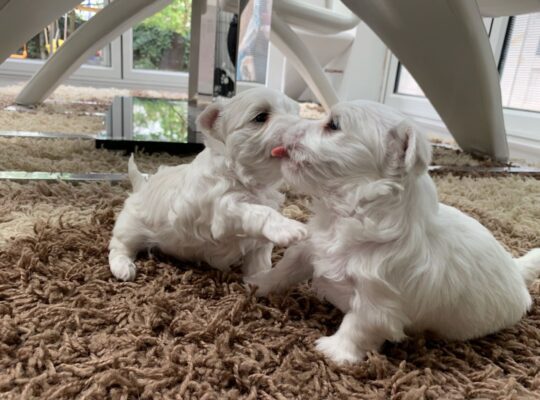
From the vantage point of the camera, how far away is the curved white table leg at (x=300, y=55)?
2.58 meters

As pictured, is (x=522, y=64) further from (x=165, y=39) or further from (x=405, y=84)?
(x=165, y=39)

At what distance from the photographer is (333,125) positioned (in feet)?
2.40

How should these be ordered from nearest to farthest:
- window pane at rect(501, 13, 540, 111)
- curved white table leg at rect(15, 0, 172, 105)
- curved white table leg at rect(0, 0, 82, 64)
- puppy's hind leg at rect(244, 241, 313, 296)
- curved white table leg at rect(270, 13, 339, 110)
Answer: puppy's hind leg at rect(244, 241, 313, 296)
curved white table leg at rect(0, 0, 82, 64)
curved white table leg at rect(15, 0, 172, 105)
curved white table leg at rect(270, 13, 339, 110)
window pane at rect(501, 13, 540, 111)

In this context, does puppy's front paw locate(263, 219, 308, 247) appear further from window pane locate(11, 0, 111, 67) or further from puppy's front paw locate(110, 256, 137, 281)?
window pane locate(11, 0, 111, 67)

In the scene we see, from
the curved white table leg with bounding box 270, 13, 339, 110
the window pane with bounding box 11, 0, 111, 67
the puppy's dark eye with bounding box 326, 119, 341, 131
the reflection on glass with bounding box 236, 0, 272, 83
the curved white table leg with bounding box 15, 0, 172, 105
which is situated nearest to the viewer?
the puppy's dark eye with bounding box 326, 119, 341, 131

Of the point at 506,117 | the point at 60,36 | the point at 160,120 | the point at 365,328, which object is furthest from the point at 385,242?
the point at 60,36

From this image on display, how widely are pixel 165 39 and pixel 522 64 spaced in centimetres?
310

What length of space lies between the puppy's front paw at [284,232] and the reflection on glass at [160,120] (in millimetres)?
1104

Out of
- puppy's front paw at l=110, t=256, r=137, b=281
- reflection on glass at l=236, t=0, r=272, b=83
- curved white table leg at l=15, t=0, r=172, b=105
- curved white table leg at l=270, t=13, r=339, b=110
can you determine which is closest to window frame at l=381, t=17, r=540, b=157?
curved white table leg at l=270, t=13, r=339, b=110

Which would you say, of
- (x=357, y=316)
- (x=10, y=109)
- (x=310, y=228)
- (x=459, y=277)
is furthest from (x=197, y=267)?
(x=10, y=109)

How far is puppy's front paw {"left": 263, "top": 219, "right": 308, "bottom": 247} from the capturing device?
0.75 meters

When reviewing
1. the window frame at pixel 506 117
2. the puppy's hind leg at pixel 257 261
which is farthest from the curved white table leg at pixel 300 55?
the puppy's hind leg at pixel 257 261

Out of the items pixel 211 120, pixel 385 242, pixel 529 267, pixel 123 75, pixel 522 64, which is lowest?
pixel 123 75

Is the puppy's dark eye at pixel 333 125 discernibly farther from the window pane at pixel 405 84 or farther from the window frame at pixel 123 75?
the window frame at pixel 123 75
